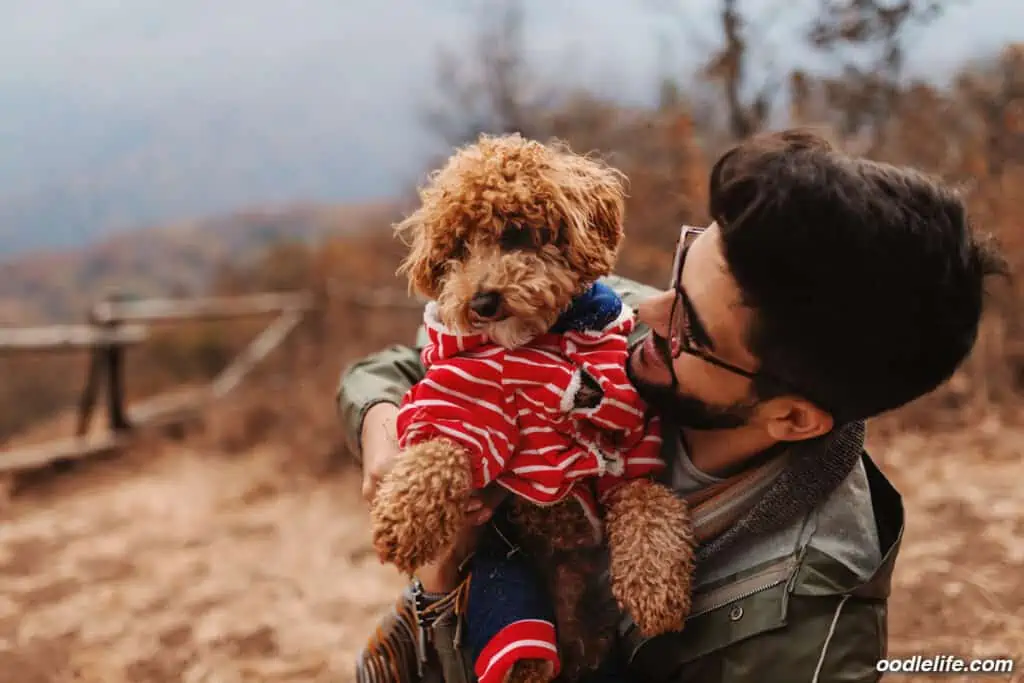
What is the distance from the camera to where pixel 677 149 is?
5.55 meters

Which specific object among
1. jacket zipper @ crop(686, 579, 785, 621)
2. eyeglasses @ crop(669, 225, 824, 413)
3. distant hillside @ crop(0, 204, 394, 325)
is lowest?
distant hillside @ crop(0, 204, 394, 325)

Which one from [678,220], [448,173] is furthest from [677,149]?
[448,173]

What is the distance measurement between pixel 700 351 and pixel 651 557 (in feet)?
1.26

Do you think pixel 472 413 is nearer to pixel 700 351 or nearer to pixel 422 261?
pixel 422 261

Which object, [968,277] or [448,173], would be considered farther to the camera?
[448,173]

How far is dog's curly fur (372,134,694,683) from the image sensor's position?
4.83ft

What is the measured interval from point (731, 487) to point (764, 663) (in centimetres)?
31

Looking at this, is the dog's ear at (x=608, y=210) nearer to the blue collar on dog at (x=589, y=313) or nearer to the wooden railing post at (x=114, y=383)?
the blue collar on dog at (x=589, y=313)

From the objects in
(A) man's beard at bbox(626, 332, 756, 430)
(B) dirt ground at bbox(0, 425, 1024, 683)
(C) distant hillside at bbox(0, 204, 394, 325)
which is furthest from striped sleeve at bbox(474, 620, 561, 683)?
(C) distant hillside at bbox(0, 204, 394, 325)

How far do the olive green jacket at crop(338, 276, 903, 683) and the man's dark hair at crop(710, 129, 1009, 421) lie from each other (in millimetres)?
258

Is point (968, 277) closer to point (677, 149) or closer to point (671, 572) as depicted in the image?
point (671, 572)

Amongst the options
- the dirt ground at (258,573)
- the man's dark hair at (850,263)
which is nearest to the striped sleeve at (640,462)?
the man's dark hair at (850,263)

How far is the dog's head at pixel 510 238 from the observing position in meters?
1.47

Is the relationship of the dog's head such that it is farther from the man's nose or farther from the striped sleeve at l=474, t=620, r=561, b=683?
the striped sleeve at l=474, t=620, r=561, b=683
